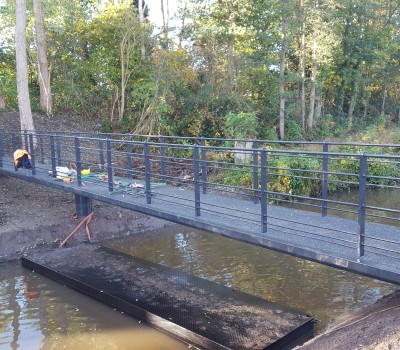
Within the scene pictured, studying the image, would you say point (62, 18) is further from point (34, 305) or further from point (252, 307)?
point (252, 307)

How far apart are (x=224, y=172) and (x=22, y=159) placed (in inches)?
268

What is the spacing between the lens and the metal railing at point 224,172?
6.03 meters

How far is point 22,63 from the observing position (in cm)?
1493

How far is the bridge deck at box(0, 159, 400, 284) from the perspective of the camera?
15.2 feet

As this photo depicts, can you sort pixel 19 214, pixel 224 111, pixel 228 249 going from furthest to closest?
pixel 224 111 < pixel 19 214 < pixel 228 249

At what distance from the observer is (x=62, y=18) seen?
19.8 metres

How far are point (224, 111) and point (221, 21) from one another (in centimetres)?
465

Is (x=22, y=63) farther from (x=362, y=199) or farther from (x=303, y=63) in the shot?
(x=303, y=63)

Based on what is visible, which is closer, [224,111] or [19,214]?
[19,214]

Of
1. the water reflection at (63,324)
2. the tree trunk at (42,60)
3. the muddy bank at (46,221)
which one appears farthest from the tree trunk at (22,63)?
the water reflection at (63,324)

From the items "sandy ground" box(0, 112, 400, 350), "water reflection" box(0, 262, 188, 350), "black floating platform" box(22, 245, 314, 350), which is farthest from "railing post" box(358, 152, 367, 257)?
"sandy ground" box(0, 112, 400, 350)

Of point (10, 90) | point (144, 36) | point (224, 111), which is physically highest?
point (144, 36)

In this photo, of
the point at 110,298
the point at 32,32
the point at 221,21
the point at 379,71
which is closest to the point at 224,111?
the point at 221,21

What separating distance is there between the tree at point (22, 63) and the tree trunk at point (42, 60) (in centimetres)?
390
